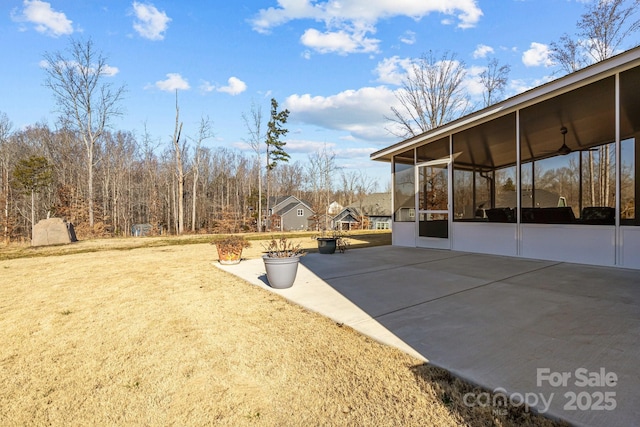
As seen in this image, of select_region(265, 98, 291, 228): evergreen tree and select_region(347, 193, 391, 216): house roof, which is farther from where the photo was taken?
select_region(347, 193, 391, 216): house roof

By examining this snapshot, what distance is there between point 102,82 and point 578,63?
89.5 feet

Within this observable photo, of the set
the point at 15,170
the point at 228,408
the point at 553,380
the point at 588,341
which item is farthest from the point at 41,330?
the point at 15,170

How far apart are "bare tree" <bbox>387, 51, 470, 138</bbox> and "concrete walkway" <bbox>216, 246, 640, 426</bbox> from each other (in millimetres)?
16201

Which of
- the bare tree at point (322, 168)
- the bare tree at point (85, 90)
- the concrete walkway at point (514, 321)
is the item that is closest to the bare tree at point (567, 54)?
the concrete walkway at point (514, 321)

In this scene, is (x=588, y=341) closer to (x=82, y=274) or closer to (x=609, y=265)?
(x=609, y=265)

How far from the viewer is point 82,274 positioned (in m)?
6.10

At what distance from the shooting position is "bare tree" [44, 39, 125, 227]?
62.1 ft

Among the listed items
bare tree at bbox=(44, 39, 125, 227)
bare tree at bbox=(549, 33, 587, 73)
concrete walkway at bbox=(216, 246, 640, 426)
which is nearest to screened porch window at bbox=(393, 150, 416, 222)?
concrete walkway at bbox=(216, 246, 640, 426)

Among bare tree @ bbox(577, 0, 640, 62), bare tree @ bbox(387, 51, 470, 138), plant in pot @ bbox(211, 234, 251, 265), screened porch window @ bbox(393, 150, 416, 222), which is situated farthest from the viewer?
bare tree @ bbox(387, 51, 470, 138)

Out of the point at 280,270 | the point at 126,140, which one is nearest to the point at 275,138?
the point at 126,140

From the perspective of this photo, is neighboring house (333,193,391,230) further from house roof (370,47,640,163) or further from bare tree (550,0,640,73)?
house roof (370,47,640,163)

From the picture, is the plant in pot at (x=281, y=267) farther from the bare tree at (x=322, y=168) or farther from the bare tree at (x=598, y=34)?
the bare tree at (x=322, y=168)

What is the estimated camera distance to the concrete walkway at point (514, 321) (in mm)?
1874

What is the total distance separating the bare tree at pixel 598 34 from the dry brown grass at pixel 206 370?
57.3 ft
